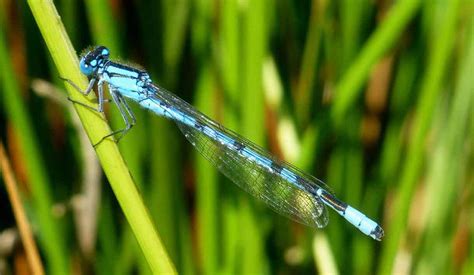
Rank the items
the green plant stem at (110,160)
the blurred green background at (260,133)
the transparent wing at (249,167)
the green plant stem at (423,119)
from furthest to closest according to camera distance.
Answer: the transparent wing at (249,167), the blurred green background at (260,133), the green plant stem at (423,119), the green plant stem at (110,160)

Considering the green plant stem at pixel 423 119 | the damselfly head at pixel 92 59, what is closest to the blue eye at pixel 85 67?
the damselfly head at pixel 92 59

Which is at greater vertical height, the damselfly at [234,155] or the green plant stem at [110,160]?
the damselfly at [234,155]

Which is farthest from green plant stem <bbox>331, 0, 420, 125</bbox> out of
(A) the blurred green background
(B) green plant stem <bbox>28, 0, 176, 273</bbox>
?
(B) green plant stem <bbox>28, 0, 176, 273</bbox>

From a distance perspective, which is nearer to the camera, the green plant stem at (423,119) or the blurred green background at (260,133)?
the green plant stem at (423,119)

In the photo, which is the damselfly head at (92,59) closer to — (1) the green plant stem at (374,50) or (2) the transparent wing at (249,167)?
(2) the transparent wing at (249,167)

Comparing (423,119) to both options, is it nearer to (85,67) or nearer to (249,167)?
(249,167)

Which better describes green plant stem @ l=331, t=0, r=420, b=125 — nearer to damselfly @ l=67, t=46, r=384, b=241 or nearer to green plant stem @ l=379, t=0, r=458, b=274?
green plant stem @ l=379, t=0, r=458, b=274

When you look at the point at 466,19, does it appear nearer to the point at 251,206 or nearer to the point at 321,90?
the point at 321,90
